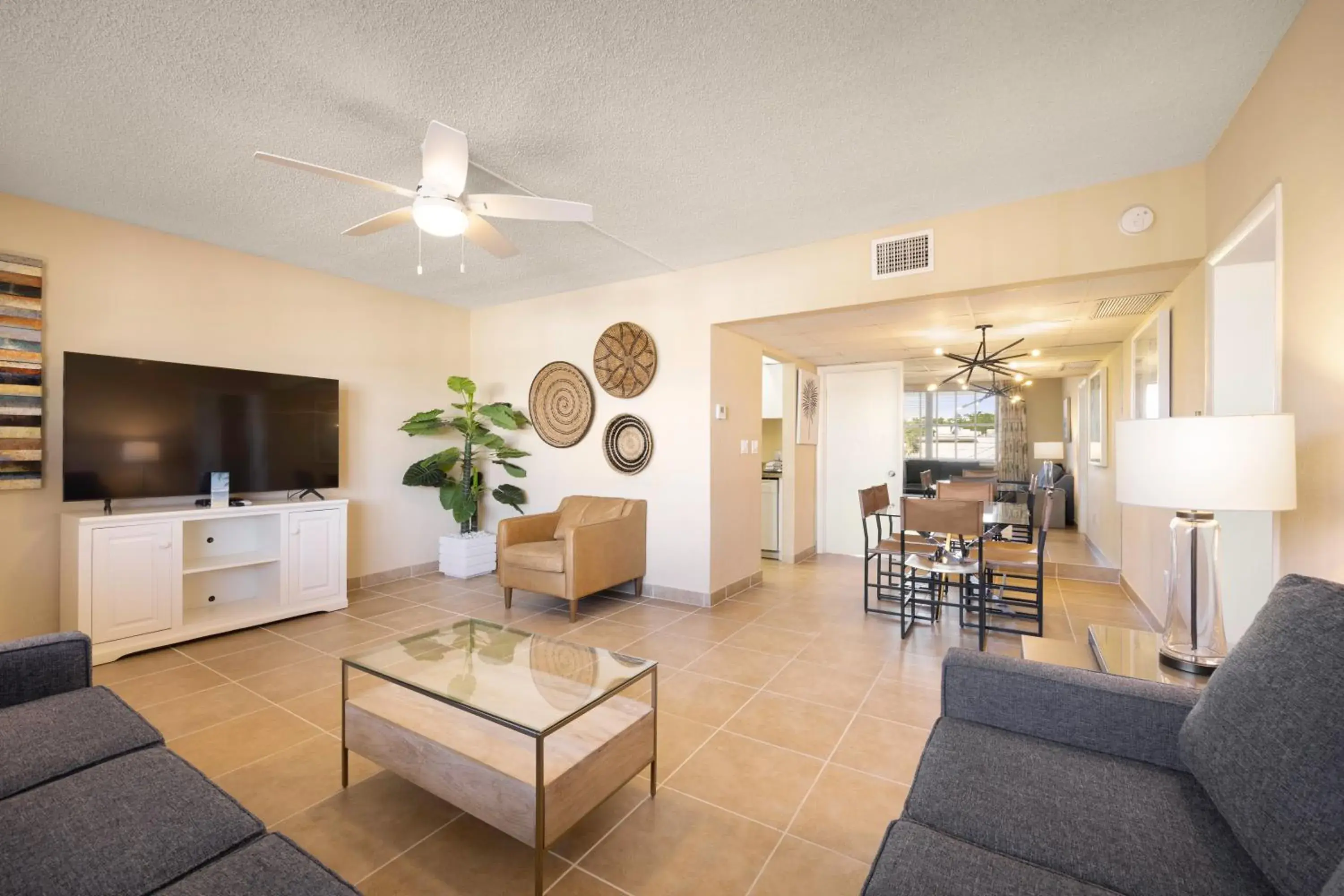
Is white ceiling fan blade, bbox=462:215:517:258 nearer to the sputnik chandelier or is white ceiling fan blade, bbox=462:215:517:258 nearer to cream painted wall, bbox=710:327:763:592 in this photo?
cream painted wall, bbox=710:327:763:592

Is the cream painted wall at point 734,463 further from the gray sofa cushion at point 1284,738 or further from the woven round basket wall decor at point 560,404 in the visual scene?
the gray sofa cushion at point 1284,738

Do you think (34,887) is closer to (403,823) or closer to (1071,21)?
(403,823)

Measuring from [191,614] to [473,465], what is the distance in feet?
8.01

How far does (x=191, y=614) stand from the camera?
364cm

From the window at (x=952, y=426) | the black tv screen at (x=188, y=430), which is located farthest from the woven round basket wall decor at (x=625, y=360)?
the window at (x=952, y=426)

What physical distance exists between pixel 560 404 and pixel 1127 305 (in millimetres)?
4386

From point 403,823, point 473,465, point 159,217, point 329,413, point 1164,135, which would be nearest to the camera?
point 403,823

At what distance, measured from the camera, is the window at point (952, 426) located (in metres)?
10.4

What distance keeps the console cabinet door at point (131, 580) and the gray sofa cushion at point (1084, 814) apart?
4083mm

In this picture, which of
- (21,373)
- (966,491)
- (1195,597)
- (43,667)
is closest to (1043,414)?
(966,491)

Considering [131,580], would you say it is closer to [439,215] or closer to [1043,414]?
[439,215]

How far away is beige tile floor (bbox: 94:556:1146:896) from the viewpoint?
1643 mm

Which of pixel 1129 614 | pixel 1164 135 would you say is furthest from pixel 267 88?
pixel 1129 614

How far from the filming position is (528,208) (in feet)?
7.95
